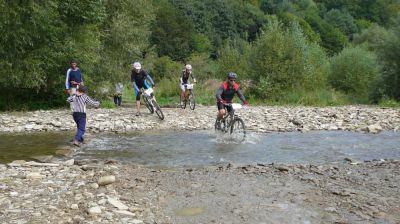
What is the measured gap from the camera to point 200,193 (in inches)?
326

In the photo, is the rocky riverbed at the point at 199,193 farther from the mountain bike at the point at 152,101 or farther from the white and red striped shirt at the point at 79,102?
the mountain bike at the point at 152,101

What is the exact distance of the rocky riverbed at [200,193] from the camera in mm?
6930

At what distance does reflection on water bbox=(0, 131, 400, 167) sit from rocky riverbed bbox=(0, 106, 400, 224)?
996 mm

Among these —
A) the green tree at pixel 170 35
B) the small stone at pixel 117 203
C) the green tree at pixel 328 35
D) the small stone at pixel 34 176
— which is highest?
the green tree at pixel 328 35

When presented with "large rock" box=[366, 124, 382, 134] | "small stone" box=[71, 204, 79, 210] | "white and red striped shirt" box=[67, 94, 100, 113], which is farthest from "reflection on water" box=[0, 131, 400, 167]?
"small stone" box=[71, 204, 79, 210]

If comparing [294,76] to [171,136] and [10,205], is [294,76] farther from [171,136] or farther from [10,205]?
[10,205]

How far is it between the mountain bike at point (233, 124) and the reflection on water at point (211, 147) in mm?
263

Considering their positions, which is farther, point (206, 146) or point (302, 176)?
point (206, 146)

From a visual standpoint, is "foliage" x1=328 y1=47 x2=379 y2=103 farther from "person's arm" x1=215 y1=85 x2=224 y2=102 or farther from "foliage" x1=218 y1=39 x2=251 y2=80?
"person's arm" x1=215 y1=85 x2=224 y2=102

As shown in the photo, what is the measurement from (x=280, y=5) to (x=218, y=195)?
12332cm

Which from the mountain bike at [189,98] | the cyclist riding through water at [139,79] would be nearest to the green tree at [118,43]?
the mountain bike at [189,98]

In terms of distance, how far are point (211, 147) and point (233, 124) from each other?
1370 millimetres

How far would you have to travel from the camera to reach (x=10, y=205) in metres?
7.15

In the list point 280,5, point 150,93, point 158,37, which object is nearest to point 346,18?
point 280,5
